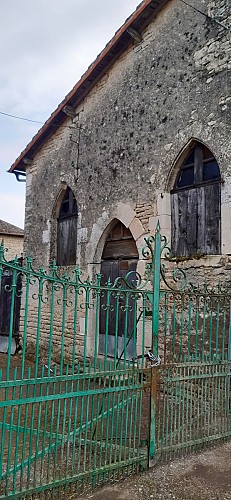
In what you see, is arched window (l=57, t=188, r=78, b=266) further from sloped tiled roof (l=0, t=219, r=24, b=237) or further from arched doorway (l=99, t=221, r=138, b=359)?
sloped tiled roof (l=0, t=219, r=24, b=237)

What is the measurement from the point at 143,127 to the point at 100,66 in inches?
81.4

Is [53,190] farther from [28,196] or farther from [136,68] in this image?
[136,68]

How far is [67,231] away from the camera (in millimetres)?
9336

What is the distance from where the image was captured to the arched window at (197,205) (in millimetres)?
5934

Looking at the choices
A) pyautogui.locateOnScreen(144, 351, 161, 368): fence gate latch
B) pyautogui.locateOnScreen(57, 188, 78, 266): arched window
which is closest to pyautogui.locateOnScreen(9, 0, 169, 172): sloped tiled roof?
pyautogui.locateOnScreen(57, 188, 78, 266): arched window

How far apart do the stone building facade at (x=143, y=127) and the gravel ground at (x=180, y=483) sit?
8.02 feet

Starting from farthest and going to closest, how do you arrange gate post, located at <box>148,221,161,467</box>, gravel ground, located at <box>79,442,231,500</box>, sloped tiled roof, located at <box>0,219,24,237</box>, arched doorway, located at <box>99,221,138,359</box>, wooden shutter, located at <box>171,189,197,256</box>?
sloped tiled roof, located at <box>0,219,24,237</box> < arched doorway, located at <box>99,221,138,359</box> < wooden shutter, located at <box>171,189,197,256</box> < gate post, located at <box>148,221,161,467</box> < gravel ground, located at <box>79,442,231,500</box>

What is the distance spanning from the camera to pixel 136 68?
7520mm

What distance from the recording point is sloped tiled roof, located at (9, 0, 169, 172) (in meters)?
7.03

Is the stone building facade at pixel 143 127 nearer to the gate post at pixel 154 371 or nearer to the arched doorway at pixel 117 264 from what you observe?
the arched doorway at pixel 117 264

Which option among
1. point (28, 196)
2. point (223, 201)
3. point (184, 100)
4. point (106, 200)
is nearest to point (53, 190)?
point (28, 196)

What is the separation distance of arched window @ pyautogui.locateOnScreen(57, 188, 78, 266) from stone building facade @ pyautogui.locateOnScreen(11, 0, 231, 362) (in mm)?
142

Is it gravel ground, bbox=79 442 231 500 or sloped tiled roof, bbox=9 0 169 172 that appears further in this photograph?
sloped tiled roof, bbox=9 0 169 172

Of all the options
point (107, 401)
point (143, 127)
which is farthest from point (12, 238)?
point (107, 401)
